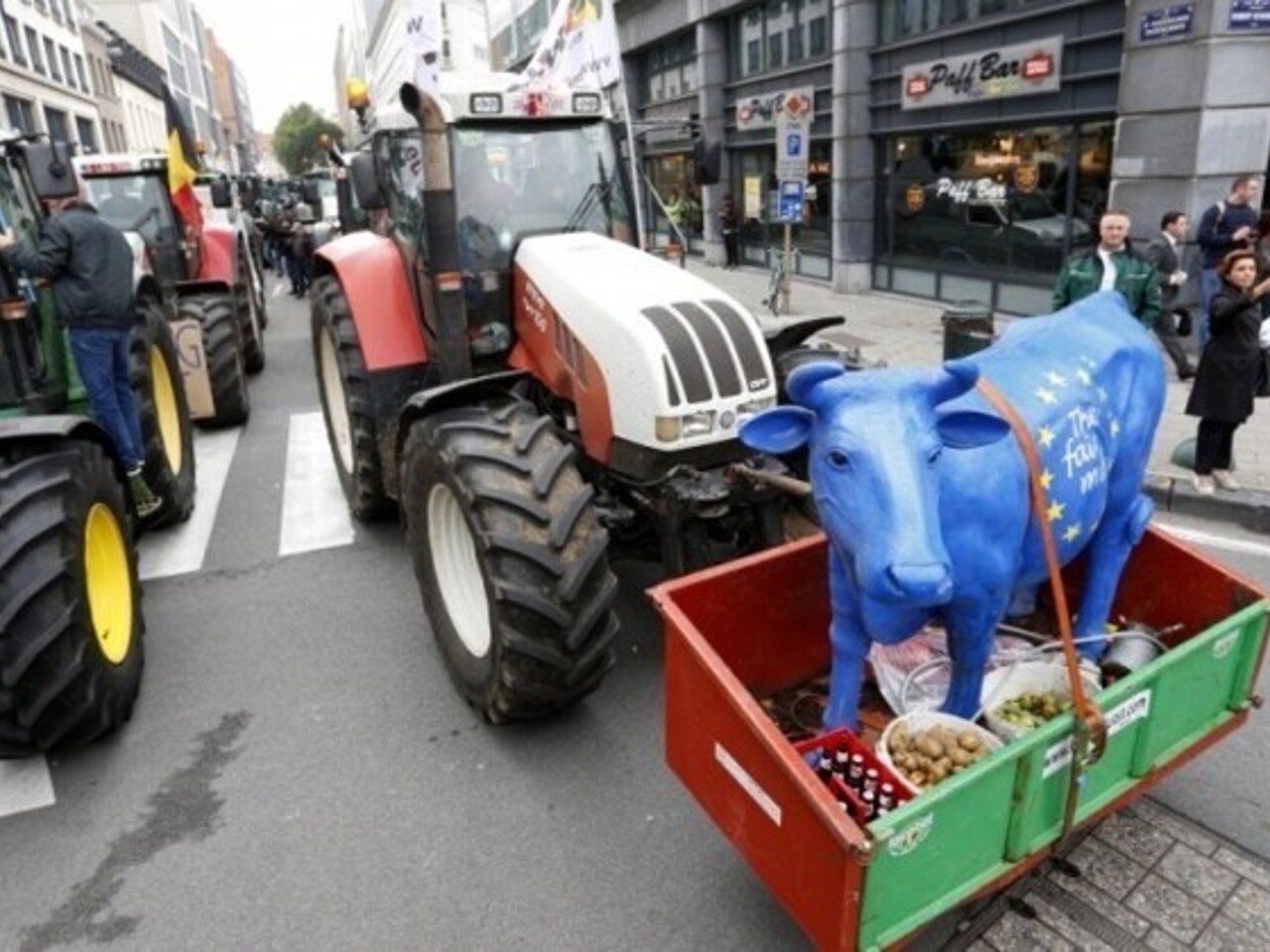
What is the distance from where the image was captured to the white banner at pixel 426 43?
13.4 feet

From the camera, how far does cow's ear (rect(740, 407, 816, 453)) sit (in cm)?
265

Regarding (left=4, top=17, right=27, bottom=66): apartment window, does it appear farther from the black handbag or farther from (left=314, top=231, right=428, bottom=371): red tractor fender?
the black handbag

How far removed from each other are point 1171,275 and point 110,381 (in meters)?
8.90

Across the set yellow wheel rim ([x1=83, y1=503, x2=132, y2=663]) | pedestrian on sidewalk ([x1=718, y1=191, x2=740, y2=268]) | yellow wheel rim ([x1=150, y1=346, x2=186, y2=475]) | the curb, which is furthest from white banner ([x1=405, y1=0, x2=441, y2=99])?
pedestrian on sidewalk ([x1=718, y1=191, x2=740, y2=268])

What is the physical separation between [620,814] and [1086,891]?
1.57 m

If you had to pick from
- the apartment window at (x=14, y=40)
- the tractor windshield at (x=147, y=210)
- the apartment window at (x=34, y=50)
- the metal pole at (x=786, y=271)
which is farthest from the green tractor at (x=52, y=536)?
the apartment window at (x=34, y=50)

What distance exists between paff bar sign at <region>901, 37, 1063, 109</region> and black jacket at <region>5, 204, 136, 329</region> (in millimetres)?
10131

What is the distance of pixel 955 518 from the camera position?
267 centimetres

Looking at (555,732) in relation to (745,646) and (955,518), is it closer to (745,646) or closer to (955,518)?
(745,646)

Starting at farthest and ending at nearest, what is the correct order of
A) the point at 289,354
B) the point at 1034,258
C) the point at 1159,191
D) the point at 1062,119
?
the point at 289,354 < the point at 1034,258 < the point at 1062,119 < the point at 1159,191

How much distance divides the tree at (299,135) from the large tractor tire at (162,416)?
89.0 m

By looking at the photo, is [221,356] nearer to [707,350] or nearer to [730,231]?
[707,350]

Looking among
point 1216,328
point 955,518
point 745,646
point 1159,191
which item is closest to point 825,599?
point 745,646

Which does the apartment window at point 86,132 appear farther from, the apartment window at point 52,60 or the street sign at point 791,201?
the street sign at point 791,201
